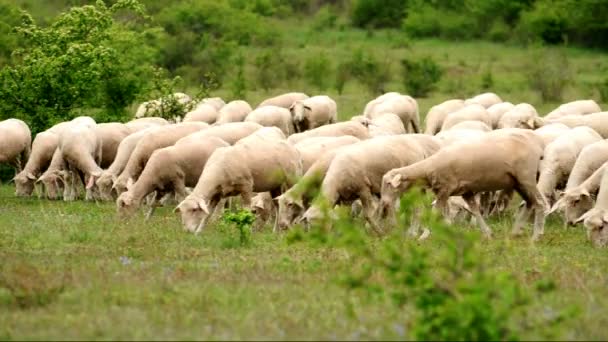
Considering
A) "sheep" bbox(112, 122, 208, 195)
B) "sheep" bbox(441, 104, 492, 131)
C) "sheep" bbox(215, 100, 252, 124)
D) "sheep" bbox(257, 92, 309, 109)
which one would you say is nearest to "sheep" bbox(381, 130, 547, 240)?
"sheep" bbox(112, 122, 208, 195)

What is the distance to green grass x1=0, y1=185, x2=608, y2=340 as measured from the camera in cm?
983

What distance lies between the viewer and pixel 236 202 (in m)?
21.3

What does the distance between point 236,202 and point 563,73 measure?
2015 cm

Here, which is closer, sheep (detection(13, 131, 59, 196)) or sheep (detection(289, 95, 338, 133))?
sheep (detection(13, 131, 59, 196))

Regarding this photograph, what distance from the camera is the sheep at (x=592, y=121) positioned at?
23.0m

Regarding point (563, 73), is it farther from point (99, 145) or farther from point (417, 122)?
point (99, 145)

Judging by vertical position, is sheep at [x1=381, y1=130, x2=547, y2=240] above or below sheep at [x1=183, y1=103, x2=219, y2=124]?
above

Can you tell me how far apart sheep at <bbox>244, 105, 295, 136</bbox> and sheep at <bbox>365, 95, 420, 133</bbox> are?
1.79 metres

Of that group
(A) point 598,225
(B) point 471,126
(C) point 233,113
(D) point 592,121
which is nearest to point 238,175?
(A) point 598,225

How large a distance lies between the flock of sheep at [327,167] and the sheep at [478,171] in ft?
0.05

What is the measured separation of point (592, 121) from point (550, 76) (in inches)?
600

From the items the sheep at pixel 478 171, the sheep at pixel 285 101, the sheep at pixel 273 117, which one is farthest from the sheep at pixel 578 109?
the sheep at pixel 478 171

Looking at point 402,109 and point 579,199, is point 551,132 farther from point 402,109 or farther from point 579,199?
point 402,109

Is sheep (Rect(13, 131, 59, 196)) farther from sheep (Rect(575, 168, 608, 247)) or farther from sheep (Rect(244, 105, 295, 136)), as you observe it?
sheep (Rect(575, 168, 608, 247))
